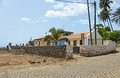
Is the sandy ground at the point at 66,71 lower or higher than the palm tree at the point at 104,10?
lower

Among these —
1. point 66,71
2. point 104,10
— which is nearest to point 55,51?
point 66,71

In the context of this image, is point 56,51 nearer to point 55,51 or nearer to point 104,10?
point 55,51

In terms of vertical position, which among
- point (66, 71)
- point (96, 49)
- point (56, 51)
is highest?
point (96, 49)

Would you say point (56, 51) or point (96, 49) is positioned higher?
point (96, 49)

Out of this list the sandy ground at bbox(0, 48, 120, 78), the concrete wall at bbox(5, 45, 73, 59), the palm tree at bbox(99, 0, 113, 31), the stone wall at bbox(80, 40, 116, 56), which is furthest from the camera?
the palm tree at bbox(99, 0, 113, 31)

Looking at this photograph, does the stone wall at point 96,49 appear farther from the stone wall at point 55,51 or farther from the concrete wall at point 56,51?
the stone wall at point 55,51

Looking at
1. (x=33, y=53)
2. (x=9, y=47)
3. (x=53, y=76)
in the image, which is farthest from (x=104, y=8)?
(x=53, y=76)

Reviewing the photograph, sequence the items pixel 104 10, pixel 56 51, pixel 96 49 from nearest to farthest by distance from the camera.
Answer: pixel 56 51 < pixel 96 49 < pixel 104 10

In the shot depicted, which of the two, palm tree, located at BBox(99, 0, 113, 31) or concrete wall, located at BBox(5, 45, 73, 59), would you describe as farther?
palm tree, located at BBox(99, 0, 113, 31)

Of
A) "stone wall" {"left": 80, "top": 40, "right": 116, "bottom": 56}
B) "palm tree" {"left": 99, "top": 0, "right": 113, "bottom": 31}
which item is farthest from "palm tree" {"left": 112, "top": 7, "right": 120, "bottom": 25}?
"palm tree" {"left": 99, "top": 0, "right": 113, "bottom": 31}

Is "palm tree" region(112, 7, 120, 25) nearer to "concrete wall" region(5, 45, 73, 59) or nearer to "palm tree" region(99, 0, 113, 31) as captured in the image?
"concrete wall" region(5, 45, 73, 59)

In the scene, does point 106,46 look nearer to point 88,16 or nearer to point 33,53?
point 88,16

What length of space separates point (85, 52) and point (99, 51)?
1898mm

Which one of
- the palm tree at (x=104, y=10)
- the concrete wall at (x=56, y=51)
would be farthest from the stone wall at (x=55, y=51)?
the palm tree at (x=104, y=10)
